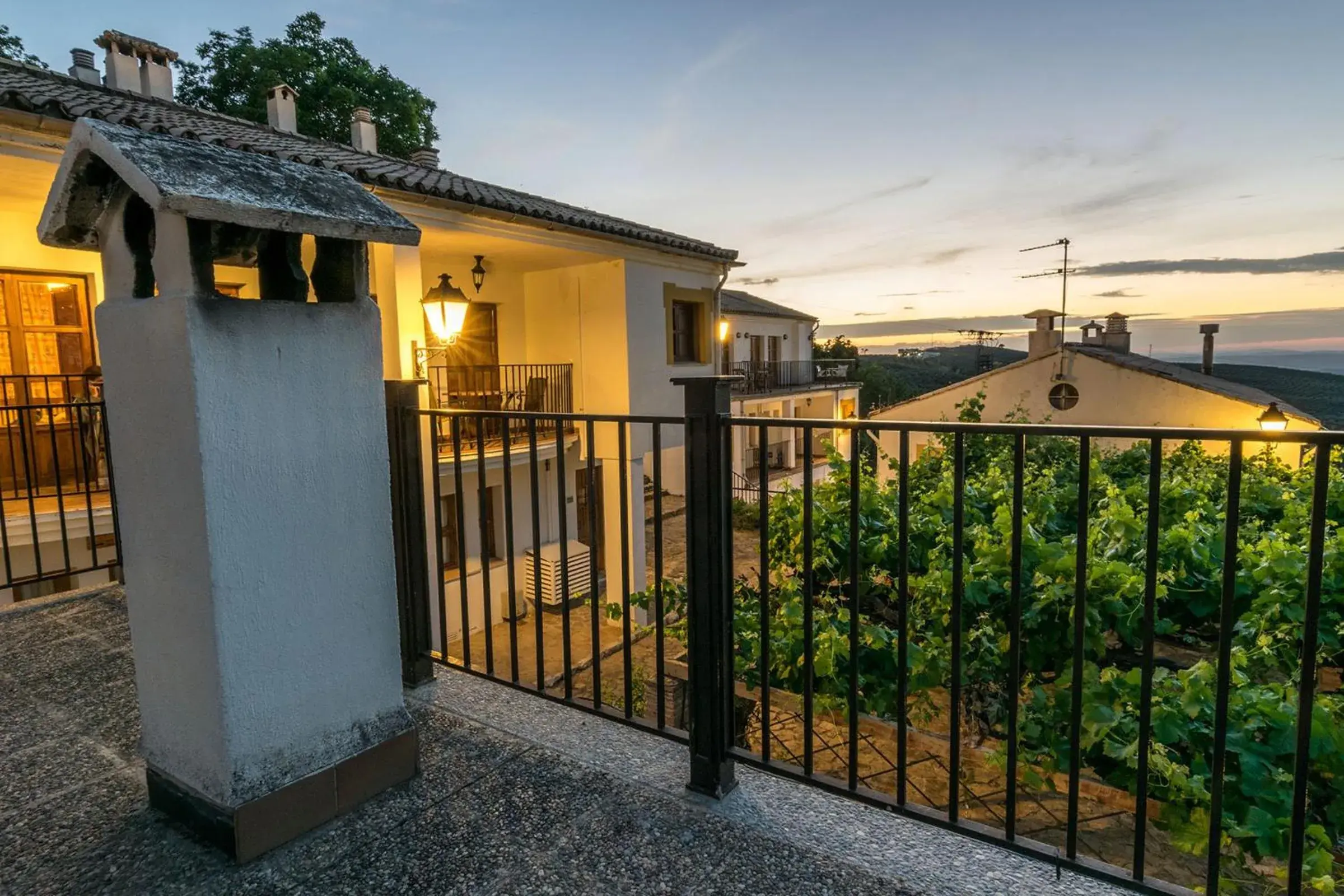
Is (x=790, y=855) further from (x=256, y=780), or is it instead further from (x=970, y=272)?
(x=970, y=272)

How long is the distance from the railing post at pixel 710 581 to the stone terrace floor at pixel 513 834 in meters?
0.12

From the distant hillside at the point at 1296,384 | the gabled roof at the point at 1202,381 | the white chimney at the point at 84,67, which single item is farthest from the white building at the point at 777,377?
the white chimney at the point at 84,67

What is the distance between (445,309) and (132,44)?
17.1 ft

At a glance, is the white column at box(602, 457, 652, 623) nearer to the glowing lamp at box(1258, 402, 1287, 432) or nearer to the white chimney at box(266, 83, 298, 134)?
the white chimney at box(266, 83, 298, 134)

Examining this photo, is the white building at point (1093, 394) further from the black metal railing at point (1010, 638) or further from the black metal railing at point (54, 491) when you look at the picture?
the black metal railing at point (54, 491)

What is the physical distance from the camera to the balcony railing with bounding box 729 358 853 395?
71.5 ft

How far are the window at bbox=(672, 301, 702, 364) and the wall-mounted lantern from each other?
558 cm

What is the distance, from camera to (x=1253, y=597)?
12.1 feet

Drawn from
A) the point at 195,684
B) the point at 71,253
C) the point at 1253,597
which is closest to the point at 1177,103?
the point at 1253,597

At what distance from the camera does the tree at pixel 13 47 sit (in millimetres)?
13000

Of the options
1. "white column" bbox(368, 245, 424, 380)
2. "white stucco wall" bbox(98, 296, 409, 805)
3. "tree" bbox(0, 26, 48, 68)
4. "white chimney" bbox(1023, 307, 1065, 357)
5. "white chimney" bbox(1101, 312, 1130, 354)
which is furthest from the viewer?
"white chimney" bbox(1101, 312, 1130, 354)

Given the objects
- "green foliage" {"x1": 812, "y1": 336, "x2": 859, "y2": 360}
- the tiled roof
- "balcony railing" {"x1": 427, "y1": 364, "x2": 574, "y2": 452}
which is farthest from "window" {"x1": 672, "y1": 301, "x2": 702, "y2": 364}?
"green foliage" {"x1": 812, "y1": 336, "x2": 859, "y2": 360}

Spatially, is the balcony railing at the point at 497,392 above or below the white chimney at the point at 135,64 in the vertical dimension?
below

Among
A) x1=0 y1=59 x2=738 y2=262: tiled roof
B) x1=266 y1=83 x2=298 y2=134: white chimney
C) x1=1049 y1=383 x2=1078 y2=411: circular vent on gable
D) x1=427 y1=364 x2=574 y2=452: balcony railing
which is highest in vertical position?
x1=266 y1=83 x2=298 y2=134: white chimney
